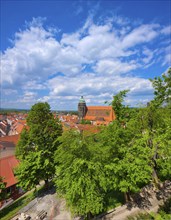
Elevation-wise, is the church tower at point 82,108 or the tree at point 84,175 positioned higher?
the church tower at point 82,108

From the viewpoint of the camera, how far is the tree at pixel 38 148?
57.1 ft

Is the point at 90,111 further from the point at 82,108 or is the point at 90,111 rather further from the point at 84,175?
the point at 84,175

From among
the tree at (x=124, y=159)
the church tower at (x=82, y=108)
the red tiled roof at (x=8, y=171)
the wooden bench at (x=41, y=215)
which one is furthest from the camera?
the church tower at (x=82, y=108)

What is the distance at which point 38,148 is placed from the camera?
1827 cm

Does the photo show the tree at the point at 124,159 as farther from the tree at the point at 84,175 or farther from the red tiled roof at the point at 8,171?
the red tiled roof at the point at 8,171

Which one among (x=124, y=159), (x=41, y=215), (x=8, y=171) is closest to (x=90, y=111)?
(x=8, y=171)

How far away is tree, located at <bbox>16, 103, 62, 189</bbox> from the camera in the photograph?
1739 cm

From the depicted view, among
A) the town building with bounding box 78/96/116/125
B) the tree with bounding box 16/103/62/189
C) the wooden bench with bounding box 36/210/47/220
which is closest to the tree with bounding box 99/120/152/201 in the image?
the tree with bounding box 16/103/62/189

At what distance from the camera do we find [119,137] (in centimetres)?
1263

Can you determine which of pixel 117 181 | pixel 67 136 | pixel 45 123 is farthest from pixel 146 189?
pixel 45 123

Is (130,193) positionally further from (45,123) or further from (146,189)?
(45,123)

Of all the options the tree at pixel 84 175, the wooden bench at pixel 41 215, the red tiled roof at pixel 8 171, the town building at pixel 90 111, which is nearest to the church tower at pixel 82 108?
the town building at pixel 90 111

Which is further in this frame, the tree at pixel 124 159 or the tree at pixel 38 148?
the tree at pixel 38 148

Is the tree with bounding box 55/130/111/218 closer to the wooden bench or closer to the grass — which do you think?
the wooden bench
